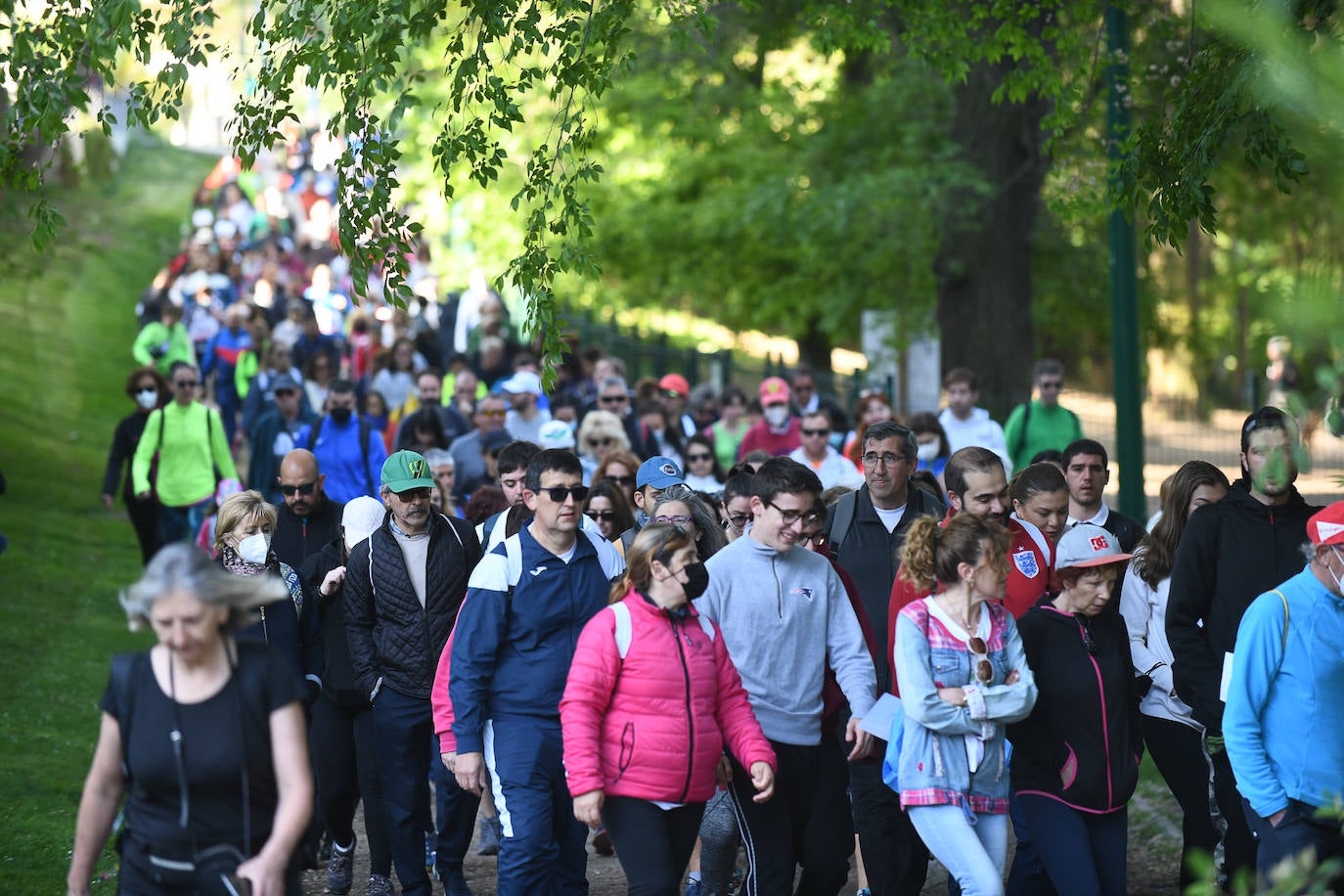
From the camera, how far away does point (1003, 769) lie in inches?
245

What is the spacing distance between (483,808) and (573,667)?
137 inches

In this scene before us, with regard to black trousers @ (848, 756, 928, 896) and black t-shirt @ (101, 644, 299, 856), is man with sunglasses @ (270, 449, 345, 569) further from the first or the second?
black t-shirt @ (101, 644, 299, 856)

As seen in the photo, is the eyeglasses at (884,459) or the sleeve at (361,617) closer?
the eyeglasses at (884,459)

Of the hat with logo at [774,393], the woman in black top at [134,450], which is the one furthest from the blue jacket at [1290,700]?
the woman in black top at [134,450]

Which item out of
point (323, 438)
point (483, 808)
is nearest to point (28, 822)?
point (483, 808)

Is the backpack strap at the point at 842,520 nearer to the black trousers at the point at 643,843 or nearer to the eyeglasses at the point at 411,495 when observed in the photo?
the eyeglasses at the point at 411,495

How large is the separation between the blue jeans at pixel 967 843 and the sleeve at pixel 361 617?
9.39 feet

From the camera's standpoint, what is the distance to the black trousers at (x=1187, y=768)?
7.37m

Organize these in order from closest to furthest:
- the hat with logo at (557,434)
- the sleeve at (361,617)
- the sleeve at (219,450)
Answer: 1. the sleeve at (361,617)
2. the hat with logo at (557,434)
3. the sleeve at (219,450)

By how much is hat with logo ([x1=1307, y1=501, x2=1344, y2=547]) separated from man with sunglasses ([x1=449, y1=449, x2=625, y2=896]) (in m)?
2.71

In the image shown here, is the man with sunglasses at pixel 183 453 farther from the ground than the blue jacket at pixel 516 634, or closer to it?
farther from the ground

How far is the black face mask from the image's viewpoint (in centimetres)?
607

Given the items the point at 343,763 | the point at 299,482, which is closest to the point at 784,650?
the point at 343,763

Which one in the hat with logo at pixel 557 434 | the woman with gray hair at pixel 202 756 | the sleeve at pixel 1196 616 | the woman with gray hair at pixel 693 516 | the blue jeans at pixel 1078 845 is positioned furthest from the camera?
the hat with logo at pixel 557 434
